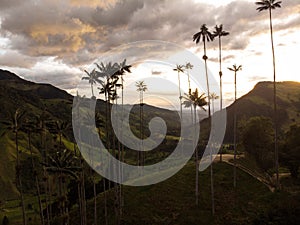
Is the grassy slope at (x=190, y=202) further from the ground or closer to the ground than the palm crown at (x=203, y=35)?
closer to the ground

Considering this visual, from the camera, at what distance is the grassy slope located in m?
62.6

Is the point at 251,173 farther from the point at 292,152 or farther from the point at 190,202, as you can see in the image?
the point at 190,202

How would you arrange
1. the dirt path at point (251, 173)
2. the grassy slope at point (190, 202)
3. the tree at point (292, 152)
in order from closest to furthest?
the grassy slope at point (190, 202) < the dirt path at point (251, 173) < the tree at point (292, 152)

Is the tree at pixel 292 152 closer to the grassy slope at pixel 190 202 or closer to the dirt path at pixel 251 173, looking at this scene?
the dirt path at pixel 251 173

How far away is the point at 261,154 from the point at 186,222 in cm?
4060

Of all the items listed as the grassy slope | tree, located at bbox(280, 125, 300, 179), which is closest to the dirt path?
the grassy slope

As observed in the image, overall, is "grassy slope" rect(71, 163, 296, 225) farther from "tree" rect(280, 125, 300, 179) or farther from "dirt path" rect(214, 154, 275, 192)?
"tree" rect(280, 125, 300, 179)

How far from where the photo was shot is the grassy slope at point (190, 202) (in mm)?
62562

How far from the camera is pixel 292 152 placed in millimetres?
80188

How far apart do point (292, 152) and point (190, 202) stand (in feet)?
101

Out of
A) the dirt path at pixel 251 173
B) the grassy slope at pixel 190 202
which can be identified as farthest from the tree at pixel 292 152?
the grassy slope at pixel 190 202

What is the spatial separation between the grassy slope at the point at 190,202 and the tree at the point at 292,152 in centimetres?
1041

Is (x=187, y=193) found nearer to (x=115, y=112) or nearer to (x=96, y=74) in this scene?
(x=115, y=112)

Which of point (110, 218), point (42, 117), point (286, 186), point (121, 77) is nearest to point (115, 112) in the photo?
point (121, 77)
